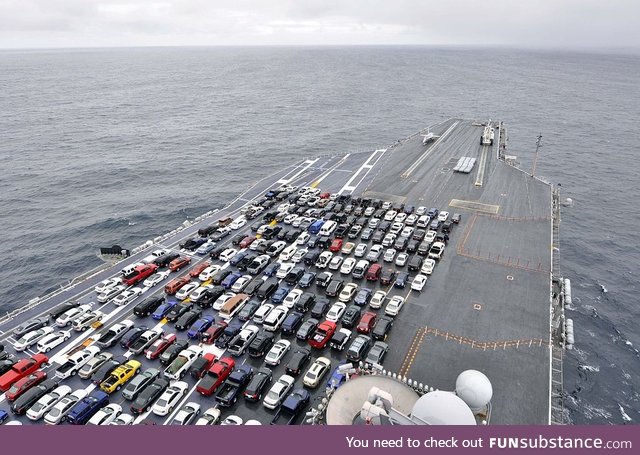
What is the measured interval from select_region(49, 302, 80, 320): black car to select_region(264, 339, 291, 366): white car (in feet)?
90.4

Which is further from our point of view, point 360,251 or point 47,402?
point 360,251

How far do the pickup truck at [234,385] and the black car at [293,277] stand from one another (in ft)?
55.1

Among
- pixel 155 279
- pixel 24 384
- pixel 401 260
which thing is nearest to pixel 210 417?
pixel 24 384

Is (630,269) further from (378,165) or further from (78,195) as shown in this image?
(78,195)

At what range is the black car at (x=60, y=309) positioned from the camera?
48906 millimetres

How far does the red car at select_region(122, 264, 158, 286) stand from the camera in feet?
185

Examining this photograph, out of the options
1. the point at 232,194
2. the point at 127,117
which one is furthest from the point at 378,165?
the point at 127,117

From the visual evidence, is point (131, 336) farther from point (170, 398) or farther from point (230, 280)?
point (230, 280)

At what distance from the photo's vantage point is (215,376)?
3975 centimetres

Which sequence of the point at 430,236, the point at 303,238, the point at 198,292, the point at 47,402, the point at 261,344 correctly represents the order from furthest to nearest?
the point at 303,238 < the point at 430,236 < the point at 198,292 < the point at 261,344 < the point at 47,402

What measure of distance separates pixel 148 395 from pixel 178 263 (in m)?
25.5

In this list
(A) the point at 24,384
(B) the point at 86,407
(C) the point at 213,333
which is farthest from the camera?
(C) the point at 213,333

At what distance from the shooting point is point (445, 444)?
802 inches

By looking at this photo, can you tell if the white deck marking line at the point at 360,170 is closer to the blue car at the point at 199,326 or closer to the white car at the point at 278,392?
the blue car at the point at 199,326
